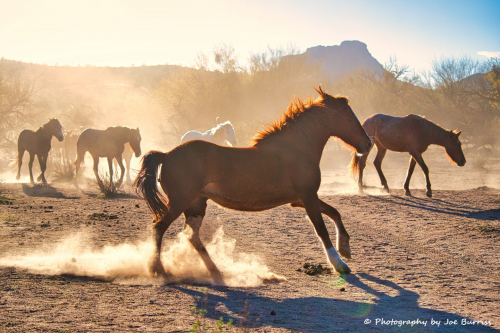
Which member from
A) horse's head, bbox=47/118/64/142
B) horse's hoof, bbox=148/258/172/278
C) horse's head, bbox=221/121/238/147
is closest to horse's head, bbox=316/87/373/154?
horse's hoof, bbox=148/258/172/278

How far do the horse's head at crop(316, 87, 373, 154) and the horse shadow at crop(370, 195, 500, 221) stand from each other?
439cm

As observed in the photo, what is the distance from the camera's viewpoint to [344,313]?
137 inches

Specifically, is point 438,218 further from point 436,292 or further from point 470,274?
point 436,292

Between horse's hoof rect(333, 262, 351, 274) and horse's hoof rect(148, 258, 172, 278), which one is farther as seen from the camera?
horse's hoof rect(333, 262, 351, 274)

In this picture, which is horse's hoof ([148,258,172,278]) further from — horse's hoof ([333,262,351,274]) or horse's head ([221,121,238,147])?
horse's head ([221,121,238,147])

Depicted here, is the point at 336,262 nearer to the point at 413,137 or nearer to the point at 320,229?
the point at 320,229

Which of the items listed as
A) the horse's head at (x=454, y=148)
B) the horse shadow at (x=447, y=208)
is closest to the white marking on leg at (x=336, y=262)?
the horse shadow at (x=447, y=208)

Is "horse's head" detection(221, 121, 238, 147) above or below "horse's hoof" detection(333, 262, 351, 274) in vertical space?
above

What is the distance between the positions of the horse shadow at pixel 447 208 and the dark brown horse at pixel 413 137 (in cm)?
73

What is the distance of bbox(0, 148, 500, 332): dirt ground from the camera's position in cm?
318

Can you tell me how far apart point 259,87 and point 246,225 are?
34242 millimetres

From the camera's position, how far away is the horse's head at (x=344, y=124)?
553cm

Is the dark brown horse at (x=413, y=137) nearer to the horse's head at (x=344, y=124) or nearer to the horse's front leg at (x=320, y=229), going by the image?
the horse's head at (x=344, y=124)

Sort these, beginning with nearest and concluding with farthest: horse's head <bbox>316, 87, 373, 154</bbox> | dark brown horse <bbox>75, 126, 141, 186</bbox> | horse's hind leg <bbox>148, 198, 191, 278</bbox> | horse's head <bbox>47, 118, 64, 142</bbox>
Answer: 1. horse's hind leg <bbox>148, 198, 191, 278</bbox>
2. horse's head <bbox>316, 87, 373, 154</bbox>
3. dark brown horse <bbox>75, 126, 141, 186</bbox>
4. horse's head <bbox>47, 118, 64, 142</bbox>
